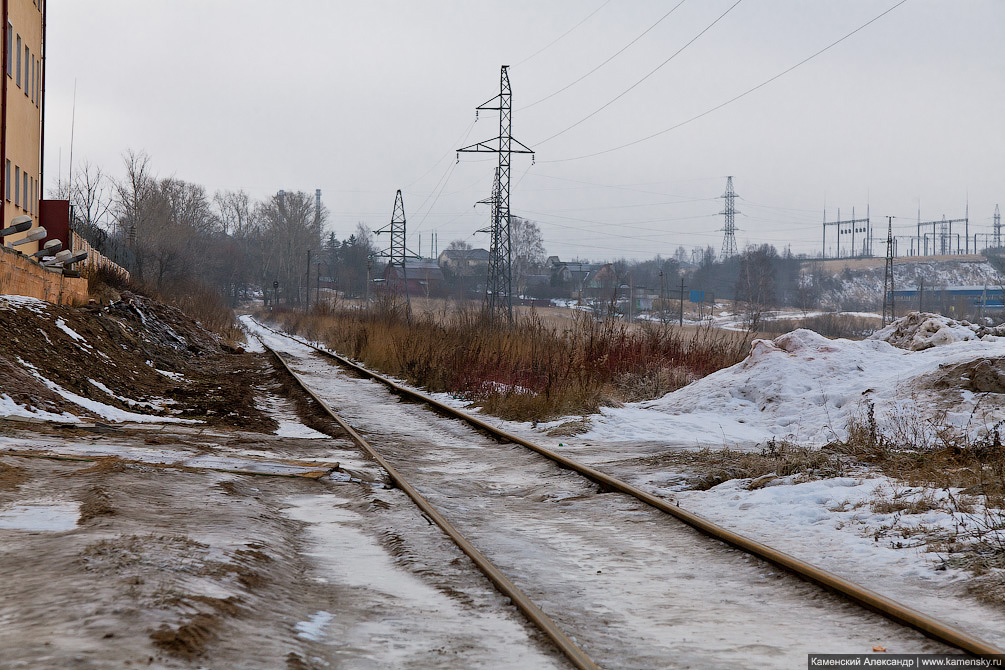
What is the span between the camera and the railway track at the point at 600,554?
4340mm

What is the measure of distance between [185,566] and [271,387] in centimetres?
1524

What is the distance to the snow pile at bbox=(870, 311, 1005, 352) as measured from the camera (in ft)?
50.6

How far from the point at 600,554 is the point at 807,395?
8.07m

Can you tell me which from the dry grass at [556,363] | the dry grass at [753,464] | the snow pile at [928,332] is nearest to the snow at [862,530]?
the dry grass at [753,464]

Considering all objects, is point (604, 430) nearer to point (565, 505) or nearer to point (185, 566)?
point (565, 505)

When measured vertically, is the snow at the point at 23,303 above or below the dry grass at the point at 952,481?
above

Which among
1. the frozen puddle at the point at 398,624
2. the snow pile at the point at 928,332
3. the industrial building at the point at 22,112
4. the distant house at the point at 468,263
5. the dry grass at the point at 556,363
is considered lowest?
the frozen puddle at the point at 398,624

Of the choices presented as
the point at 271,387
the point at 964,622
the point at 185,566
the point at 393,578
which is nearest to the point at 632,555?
the point at 393,578

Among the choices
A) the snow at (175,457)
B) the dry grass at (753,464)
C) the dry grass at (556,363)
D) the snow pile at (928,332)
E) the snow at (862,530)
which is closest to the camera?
the snow at (862,530)

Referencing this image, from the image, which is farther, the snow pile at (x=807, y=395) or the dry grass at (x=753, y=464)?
the snow pile at (x=807, y=395)

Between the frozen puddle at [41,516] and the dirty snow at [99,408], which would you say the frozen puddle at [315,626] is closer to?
the frozen puddle at [41,516]

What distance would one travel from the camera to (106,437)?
10219 mm

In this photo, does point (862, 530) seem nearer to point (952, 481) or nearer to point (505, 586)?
point (952, 481)

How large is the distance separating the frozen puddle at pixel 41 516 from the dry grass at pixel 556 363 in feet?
27.4
